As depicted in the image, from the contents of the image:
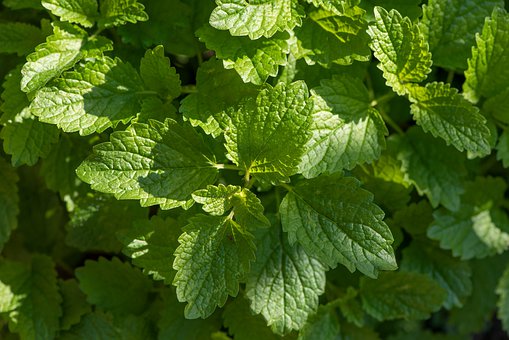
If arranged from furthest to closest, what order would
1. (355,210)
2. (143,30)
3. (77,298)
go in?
(77,298) < (143,30) < (355,210)

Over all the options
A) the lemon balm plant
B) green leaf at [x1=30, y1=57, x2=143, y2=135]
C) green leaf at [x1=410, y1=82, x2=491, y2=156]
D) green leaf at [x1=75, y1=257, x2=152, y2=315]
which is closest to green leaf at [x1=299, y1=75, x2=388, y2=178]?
the lemon balm plant

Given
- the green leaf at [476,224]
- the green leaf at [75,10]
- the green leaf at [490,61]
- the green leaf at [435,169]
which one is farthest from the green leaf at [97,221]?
the green leaf at [490,61]

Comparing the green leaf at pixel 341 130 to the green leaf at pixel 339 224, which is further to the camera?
the green leaf at pixel 341 130

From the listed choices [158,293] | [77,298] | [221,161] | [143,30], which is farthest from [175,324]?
[143,30]

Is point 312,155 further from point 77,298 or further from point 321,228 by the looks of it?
point 77,298

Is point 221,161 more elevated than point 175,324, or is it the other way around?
point 221,161

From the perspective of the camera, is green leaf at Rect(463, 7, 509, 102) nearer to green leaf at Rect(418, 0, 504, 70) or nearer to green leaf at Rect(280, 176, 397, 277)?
green leaf at Rect(418, 0, 504, 70)

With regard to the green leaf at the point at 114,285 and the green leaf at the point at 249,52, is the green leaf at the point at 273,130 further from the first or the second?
the green leaf at the point at 114,285

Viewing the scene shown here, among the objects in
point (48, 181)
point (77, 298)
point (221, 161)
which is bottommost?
point (77, 298)
